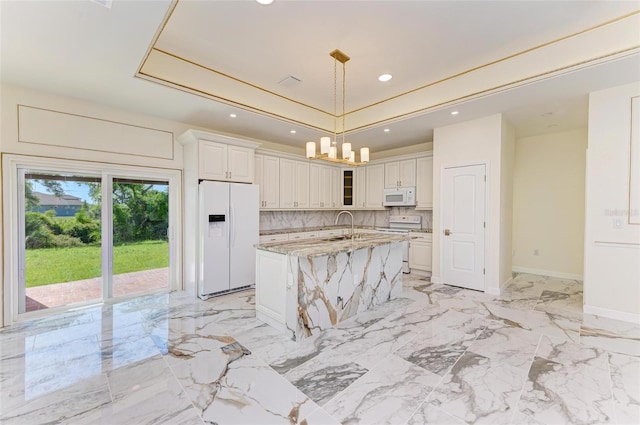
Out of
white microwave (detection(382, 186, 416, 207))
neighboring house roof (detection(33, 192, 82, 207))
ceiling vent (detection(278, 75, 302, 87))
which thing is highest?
ceiling vent (detection(278, 75, 302, 87))

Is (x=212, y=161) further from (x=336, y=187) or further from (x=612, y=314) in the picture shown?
(x=612, y=314)

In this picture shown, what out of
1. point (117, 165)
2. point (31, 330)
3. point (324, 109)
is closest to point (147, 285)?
point (31, 330)

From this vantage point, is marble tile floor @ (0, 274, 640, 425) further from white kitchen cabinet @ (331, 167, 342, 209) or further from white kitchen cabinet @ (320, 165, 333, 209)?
white kitchen cabinet @ (331, 167, 342, 209)

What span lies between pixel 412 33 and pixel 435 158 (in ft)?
8.09

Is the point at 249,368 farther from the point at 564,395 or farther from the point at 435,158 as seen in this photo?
the point at 435,158

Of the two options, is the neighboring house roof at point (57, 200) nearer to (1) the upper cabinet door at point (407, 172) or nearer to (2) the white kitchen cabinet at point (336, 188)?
(2) the white kitchen cabinet at point (336, 188)

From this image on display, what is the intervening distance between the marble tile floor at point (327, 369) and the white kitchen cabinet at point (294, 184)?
2640 millimetres

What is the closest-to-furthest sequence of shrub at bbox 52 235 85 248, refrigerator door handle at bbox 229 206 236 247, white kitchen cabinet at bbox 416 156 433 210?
1. shrub at bbox 52 235 85 248
2. refrigerator door handle at bbox 229 206 236 247
3. white kitchen cabinet at bbox 416 156 433 210

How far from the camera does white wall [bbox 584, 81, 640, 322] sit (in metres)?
3.15

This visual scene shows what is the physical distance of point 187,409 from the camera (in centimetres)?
179

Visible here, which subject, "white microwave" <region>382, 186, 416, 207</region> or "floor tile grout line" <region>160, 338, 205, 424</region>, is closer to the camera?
"floor tile grout line" <region>160, 338, 205, 424</region>

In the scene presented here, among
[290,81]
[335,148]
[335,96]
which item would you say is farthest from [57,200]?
[335,96]

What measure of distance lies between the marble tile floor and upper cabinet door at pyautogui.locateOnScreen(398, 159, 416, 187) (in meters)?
2.92

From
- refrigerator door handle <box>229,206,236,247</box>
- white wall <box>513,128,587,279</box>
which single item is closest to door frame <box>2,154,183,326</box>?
refrigerator door handle <box>229,206,236,247</box>
